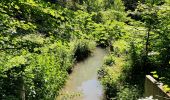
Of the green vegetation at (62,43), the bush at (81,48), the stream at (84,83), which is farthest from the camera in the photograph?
the bush at (81,48)

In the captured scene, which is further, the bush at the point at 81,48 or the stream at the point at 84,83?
the bush at the point at 81,48

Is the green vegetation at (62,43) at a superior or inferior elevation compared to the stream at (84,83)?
superior

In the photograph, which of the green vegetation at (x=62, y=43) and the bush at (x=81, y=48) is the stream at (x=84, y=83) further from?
the green vegetation at (x=62, y=43)

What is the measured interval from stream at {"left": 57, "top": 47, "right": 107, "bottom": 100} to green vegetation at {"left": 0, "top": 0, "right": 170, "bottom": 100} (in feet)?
2.17

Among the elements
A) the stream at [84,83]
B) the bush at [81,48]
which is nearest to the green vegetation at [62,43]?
the stream at [84,83]

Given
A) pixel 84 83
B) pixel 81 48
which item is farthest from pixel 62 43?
pixel 81 48

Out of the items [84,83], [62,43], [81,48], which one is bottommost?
[84,83]

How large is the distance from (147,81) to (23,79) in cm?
367

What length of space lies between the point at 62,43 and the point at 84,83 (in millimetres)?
12772

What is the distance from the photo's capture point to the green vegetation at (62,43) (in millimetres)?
5191

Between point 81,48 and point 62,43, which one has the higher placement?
point 62,43

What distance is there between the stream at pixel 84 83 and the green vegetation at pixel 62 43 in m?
0.66

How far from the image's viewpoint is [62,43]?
5.43 m

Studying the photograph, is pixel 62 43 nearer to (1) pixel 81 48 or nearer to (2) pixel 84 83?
(2) pixel 84 83
